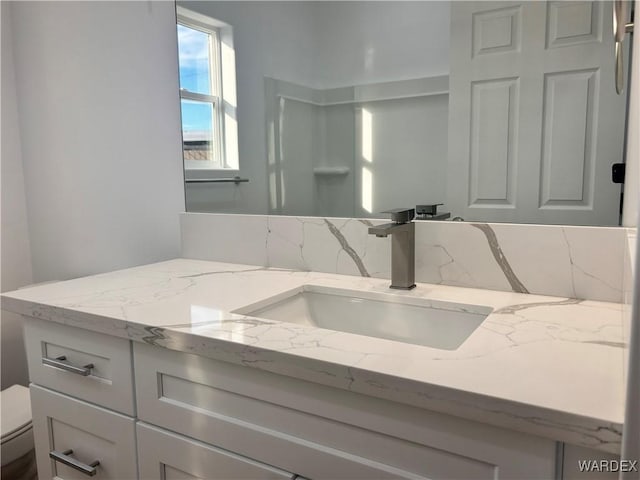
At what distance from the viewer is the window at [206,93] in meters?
1.54

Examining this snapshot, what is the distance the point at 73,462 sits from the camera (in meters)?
1.07

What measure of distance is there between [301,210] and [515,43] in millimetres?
Answer: 681

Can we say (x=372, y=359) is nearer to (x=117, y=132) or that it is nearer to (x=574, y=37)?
(x=574, y=37)

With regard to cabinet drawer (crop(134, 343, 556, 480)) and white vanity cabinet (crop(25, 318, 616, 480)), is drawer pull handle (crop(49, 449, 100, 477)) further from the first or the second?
cabinet drawer (crop(134, 343, 556, 480))

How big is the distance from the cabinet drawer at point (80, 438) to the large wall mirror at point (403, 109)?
0.70m

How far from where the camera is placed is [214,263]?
148cm

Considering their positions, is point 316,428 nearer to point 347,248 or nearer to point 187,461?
point 187,461

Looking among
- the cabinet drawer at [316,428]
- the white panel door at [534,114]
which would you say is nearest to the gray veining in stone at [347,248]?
the white panel door at [534,114]

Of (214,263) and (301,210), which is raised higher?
(301,210)

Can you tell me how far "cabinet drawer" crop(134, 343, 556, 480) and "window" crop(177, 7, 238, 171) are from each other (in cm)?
81

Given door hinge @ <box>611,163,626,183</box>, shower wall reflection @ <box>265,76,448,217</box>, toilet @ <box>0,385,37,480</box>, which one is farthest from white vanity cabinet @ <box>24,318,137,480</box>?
door hinge @ <box>611,163,626,183</box>

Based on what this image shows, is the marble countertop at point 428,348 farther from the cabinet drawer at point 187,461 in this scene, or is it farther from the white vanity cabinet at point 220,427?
the cabinet drawer at point 187,461

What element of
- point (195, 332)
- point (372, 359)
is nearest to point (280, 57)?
point (195, 332)

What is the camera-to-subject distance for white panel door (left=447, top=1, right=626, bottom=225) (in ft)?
3.25
